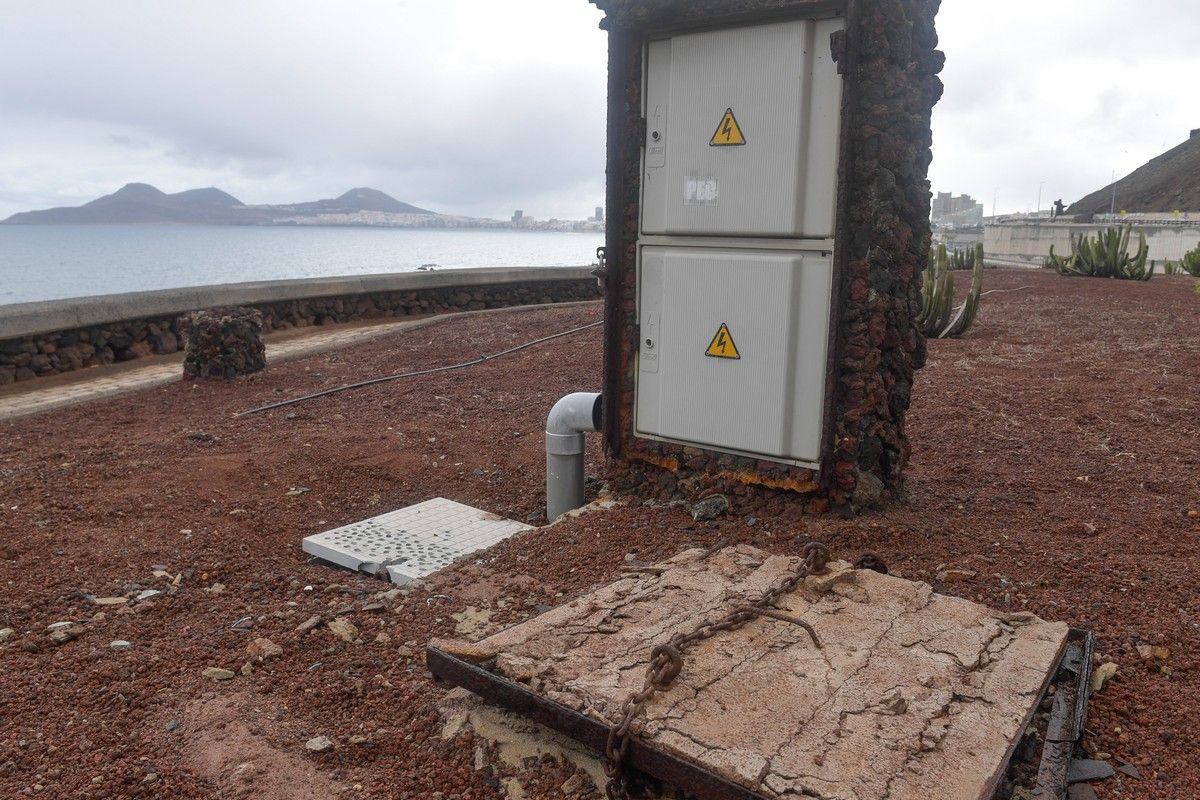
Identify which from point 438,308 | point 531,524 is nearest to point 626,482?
point 531,524

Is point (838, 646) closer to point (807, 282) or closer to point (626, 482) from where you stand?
point (807, 282)

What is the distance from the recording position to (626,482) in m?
5.14

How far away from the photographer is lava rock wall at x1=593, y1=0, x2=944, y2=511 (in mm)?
4137

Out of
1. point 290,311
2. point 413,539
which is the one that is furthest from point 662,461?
point 290,311

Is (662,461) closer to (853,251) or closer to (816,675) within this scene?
(853,251)

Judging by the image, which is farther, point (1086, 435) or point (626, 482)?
Result: point (1086, 435)

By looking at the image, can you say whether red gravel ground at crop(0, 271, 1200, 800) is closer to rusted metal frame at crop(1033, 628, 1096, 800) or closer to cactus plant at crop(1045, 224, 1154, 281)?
rusted metal frame at crop(1033, 628, 1096, 800)

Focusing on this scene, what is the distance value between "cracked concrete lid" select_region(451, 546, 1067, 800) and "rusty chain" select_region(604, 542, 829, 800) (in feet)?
0.12

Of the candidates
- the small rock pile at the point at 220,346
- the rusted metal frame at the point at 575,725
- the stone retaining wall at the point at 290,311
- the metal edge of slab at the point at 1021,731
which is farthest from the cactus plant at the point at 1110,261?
the rusted metal frame at the point at 575,725

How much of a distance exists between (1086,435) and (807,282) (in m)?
3.04

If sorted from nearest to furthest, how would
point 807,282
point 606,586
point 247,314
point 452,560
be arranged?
point 606,586
point 807,282
point 452,560
point 247,314

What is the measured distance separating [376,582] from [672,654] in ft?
6.87

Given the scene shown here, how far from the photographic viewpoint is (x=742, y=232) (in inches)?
172

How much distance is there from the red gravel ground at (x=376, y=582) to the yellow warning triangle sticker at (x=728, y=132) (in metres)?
1.80
